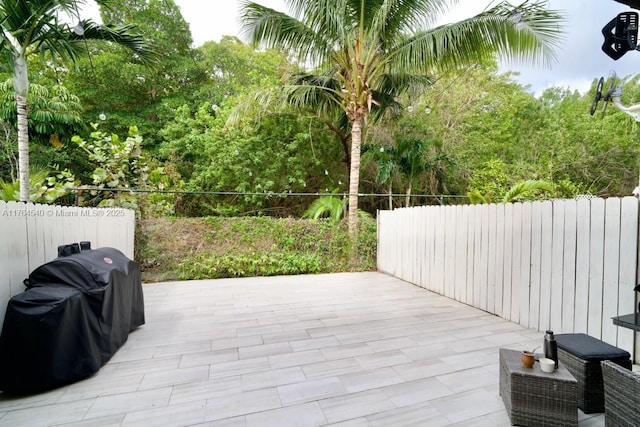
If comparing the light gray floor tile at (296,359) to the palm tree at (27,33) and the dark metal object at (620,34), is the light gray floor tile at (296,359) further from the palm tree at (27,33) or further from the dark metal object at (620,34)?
the palm tree at (27,33)

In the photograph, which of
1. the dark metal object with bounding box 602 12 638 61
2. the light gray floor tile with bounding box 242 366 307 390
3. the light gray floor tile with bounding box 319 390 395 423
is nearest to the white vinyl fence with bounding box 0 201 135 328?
the light gray floor tile with bounding box 242 366 307 390

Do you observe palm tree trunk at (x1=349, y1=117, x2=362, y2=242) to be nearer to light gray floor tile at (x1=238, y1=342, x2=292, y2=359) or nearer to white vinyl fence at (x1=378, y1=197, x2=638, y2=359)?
white vinyl fence at (x1=378, y1=197, x2=638, y2=359)

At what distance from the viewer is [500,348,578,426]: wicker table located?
1.56 m

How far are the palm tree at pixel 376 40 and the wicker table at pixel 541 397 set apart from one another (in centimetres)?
461

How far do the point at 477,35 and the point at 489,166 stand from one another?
187 inches

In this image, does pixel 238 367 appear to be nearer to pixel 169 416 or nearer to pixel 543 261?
pixel 169 416

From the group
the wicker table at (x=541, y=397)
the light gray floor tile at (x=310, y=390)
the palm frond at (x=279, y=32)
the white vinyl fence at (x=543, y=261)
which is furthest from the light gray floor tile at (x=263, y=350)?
the palm frond at (x=279, y=32)

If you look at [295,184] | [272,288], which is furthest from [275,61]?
[272,288]

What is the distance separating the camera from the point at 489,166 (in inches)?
342

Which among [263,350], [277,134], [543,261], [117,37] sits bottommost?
[263,350]

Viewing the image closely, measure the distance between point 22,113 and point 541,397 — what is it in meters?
6.10

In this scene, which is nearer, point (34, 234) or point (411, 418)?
point (411, 418)

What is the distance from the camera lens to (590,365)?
171cm

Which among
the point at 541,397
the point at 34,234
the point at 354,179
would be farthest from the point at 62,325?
the point at 354,179
